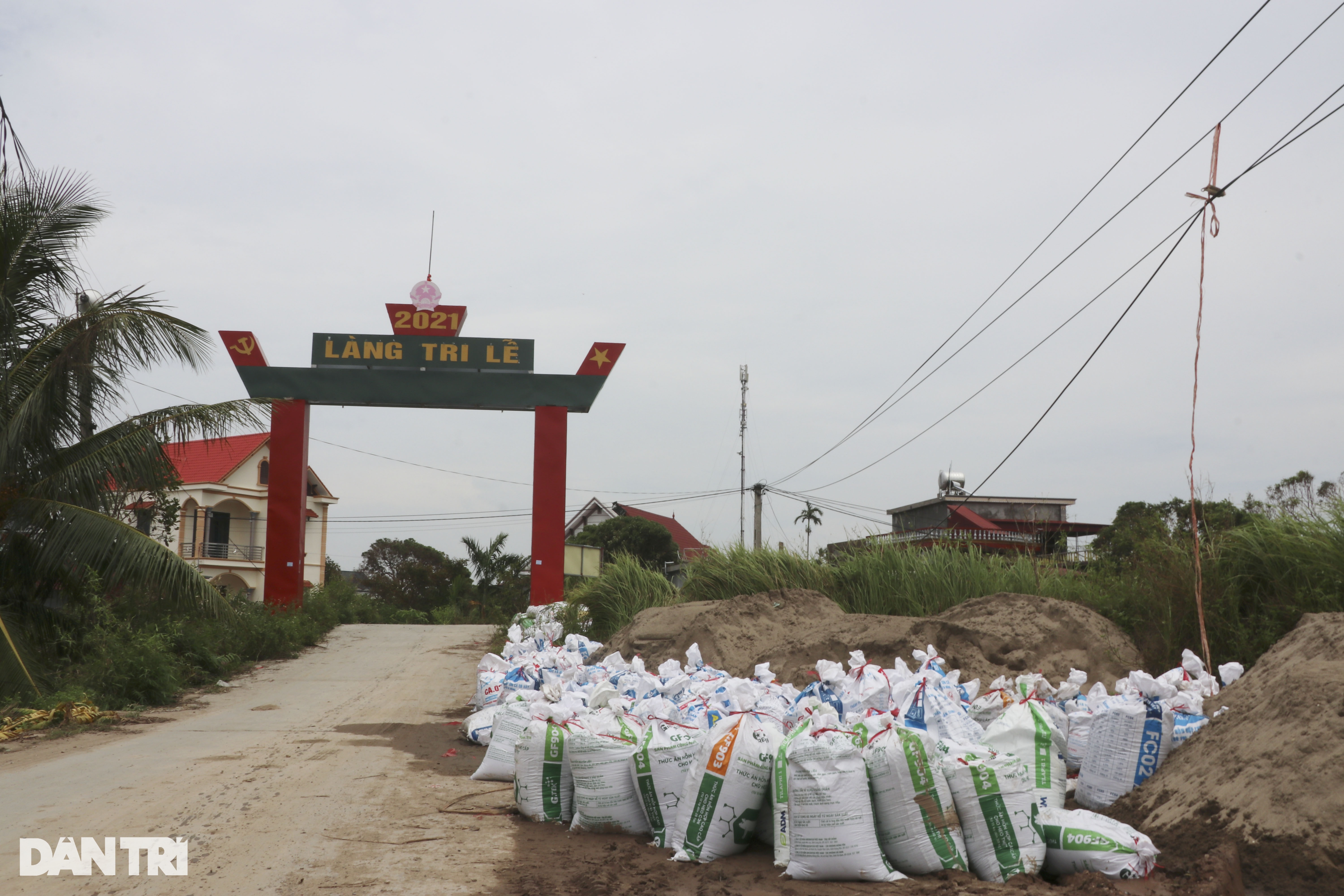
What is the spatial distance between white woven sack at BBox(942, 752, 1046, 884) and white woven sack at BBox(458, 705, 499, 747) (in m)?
4.27

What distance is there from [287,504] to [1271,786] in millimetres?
18621

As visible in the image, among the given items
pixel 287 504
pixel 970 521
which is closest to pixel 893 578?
pixel 287 504

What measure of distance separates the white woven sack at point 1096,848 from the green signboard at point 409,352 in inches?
664

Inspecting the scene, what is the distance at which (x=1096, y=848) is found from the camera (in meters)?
3.80

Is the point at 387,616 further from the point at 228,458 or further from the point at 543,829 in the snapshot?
the point at 543,829

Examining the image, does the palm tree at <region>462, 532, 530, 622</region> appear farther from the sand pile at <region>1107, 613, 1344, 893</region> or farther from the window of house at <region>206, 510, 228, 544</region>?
the sand pile at <region>1107, 613, 1344, 893</region>

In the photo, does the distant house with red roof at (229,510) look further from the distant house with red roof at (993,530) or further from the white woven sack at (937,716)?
the white woven sack at (937,716)

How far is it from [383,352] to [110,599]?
27.5 ft

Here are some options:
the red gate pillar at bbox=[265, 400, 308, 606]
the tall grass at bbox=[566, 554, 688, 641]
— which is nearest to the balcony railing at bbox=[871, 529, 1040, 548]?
the tall grass at bbox=[566, 554, 688, 641]

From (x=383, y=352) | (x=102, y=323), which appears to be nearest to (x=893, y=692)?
(x=102, y=323)

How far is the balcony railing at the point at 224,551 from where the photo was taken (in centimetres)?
3350

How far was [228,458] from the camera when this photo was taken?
3416 cm

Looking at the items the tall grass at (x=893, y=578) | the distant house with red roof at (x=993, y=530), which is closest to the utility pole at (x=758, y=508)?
the distant house with red roof at (x=993, y=530)

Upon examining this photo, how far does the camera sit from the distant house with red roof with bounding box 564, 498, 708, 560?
40.5 meters
